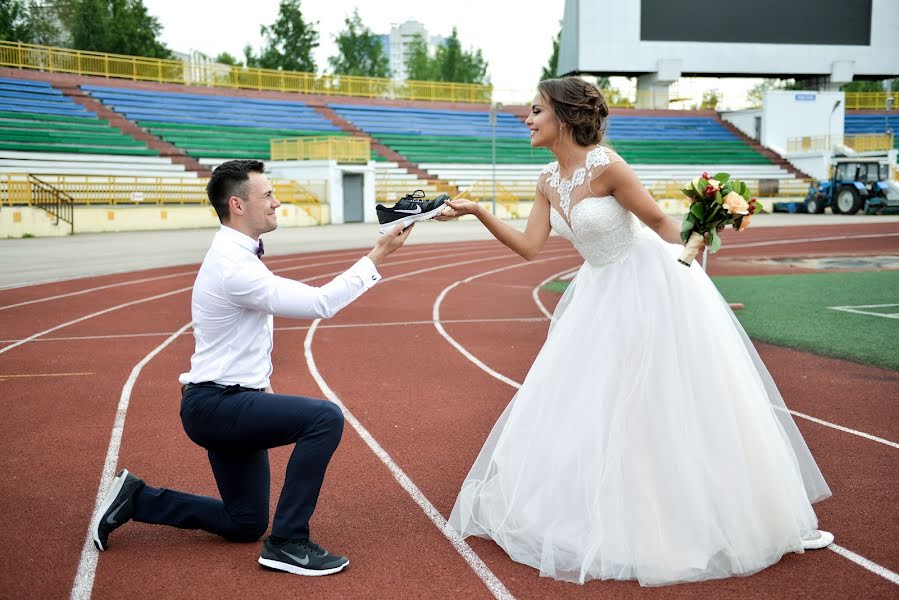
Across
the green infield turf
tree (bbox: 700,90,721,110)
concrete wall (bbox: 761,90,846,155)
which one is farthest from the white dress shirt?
tree (bbox: 700,90,721,110)

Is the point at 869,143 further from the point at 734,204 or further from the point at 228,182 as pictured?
the point at 228,182

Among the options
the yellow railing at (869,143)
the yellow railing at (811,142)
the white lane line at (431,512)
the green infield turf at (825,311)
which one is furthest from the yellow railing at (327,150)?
the yellow railing at (869,143)

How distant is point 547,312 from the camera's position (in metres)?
11.7

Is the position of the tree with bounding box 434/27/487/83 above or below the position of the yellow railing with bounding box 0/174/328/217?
above

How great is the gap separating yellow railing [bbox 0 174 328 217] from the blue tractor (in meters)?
21.6

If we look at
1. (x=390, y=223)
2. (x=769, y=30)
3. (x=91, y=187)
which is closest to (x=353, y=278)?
(x=390, y=223)

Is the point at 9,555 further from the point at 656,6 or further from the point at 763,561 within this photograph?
the point at 656,6

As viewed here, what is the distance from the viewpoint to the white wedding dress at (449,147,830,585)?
12.2 ft

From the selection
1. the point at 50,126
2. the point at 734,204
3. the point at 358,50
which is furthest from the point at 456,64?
the point at 734,204

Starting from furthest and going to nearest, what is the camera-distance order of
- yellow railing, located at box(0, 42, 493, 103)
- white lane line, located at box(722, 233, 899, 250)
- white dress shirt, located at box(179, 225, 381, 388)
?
yellow railing, located at box(0, 42, 493, 103) < white lane line, located at box(722, 233, 899, 250) < white dress shirt, located at box(179, 225, 381, 388)

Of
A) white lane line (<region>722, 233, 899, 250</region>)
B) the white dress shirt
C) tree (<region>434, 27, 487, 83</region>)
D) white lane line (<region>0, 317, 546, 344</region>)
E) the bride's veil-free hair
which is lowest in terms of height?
→ white lane line (<region>722, 233, 899, 250</region>)

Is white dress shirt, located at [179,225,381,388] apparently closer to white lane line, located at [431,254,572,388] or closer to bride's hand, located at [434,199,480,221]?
bride's hand, located at [434,199,480,221]

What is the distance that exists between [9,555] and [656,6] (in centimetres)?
4719

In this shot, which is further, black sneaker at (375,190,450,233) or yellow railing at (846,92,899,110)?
yellow railing at (846,92,899,110)
